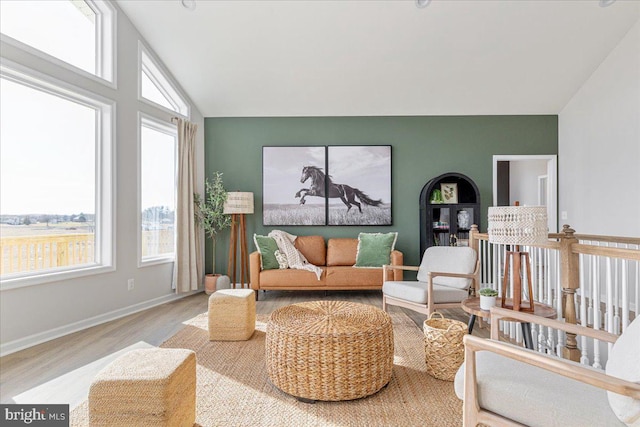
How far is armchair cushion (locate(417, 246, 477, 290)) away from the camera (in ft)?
11.3

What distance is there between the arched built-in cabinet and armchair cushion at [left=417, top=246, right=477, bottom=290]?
130 cm

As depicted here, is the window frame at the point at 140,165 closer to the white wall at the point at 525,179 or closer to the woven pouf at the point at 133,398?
the woven pouf at the point at 133,398

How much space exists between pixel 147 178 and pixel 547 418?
4.51m

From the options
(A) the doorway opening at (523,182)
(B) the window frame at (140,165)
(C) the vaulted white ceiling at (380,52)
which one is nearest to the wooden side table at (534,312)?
A: (C) the vaulted white ceiling at (380,52)

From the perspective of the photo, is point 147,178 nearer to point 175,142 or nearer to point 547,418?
point 175,142

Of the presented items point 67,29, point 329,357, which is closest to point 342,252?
point 329,357

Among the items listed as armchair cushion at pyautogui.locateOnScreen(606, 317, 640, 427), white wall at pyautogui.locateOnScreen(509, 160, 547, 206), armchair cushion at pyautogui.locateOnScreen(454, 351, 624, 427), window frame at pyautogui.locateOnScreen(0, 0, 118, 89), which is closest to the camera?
armchair cushion at pyautogui.locateOnScreen(606, 317, 640, 427)

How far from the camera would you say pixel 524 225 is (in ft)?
7.84

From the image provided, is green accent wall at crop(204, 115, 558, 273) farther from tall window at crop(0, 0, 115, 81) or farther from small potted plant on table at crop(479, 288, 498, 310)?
small potted plant on table at crop(479, 288, 498, 310)

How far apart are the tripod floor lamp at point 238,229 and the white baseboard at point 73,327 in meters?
0.98

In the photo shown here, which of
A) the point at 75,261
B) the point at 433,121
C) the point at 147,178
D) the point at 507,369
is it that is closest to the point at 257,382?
the point at 507,369

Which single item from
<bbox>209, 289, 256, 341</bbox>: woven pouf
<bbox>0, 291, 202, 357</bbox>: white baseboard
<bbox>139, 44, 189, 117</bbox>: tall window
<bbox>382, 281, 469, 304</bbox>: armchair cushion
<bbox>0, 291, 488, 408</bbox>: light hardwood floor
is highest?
<bbox>139, 44, 189, 117</bbox>: tall window

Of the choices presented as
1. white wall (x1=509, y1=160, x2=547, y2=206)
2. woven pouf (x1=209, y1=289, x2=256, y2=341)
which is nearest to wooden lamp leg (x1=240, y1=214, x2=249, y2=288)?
woven pouf (x1=209, y1=289, x2=256, y2=341)

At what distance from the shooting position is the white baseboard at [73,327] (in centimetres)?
293
